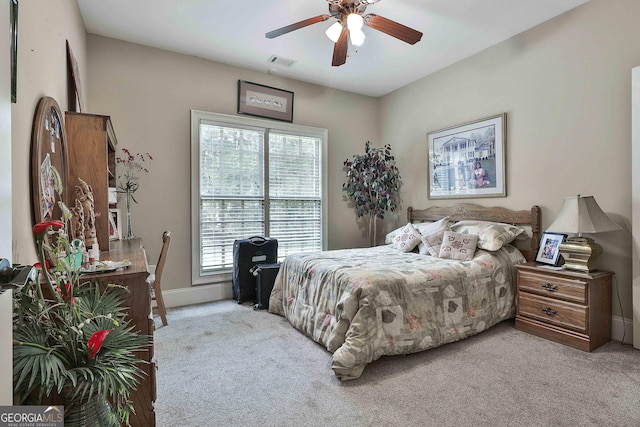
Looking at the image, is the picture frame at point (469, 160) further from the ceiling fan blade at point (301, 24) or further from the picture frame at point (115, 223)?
the picture frame at point (115, 223)

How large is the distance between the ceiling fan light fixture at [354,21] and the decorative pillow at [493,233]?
2234mm

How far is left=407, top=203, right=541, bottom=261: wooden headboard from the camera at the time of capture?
3.19 metres

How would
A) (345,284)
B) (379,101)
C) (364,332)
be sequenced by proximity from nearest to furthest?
1. (364,332)
2. (345,284)
3. (379,101)

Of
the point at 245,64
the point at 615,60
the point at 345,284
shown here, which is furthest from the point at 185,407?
the point at 615,60

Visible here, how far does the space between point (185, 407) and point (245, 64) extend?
3.70 m

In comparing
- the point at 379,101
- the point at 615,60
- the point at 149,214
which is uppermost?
the point at 379,101

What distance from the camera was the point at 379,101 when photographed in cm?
525

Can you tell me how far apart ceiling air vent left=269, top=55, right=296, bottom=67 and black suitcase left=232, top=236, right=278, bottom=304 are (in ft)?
7.19

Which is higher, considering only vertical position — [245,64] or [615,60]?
[245,64]

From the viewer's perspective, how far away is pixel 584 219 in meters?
2.52

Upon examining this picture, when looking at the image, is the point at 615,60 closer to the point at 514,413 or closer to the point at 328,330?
the point at 514,413

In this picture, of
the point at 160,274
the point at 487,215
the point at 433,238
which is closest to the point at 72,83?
the point at 160,274

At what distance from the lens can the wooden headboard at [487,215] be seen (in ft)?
10.5

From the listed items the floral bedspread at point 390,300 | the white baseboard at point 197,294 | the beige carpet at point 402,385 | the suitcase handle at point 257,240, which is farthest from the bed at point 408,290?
the white baseboard at point 197,294
